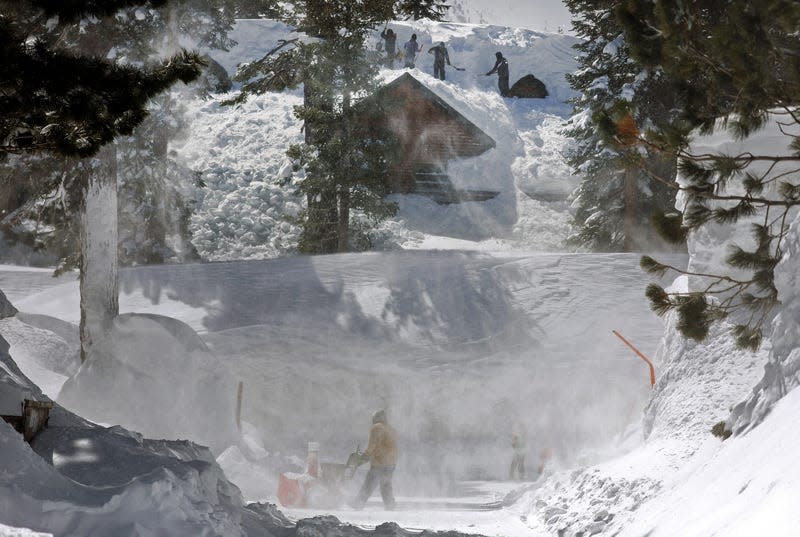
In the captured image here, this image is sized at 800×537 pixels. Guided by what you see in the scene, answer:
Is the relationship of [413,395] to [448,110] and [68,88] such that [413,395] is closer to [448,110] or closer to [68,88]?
[68,88]

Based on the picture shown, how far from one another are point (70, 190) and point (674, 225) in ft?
41.3

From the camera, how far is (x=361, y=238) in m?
25.5

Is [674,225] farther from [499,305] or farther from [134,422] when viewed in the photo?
[499,305]

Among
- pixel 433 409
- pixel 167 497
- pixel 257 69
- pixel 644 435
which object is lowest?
pixel 433 409

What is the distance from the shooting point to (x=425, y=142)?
37.8 meters

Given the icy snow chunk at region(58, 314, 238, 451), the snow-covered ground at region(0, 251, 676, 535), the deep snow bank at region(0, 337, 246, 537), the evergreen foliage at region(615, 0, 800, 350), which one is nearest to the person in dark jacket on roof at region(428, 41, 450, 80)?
the snow-covered ground at region(0, 251, 676, 535)

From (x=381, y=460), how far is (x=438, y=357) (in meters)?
7.77

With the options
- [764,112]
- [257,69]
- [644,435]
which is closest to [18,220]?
[257,69]

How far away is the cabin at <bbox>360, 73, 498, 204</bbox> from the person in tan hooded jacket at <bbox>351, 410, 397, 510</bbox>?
2482 cm

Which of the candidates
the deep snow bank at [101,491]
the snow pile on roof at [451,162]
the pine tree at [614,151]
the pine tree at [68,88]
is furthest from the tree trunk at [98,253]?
the pine tree at [614,151]

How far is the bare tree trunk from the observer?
24047mm

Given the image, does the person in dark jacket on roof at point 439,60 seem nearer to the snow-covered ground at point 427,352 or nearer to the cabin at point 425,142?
the cabin at point 425,142

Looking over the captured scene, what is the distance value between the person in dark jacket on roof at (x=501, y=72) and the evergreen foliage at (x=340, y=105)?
91.6ft

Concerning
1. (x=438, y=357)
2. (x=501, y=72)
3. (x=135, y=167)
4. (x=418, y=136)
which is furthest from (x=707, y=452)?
(x=501, y=72)
